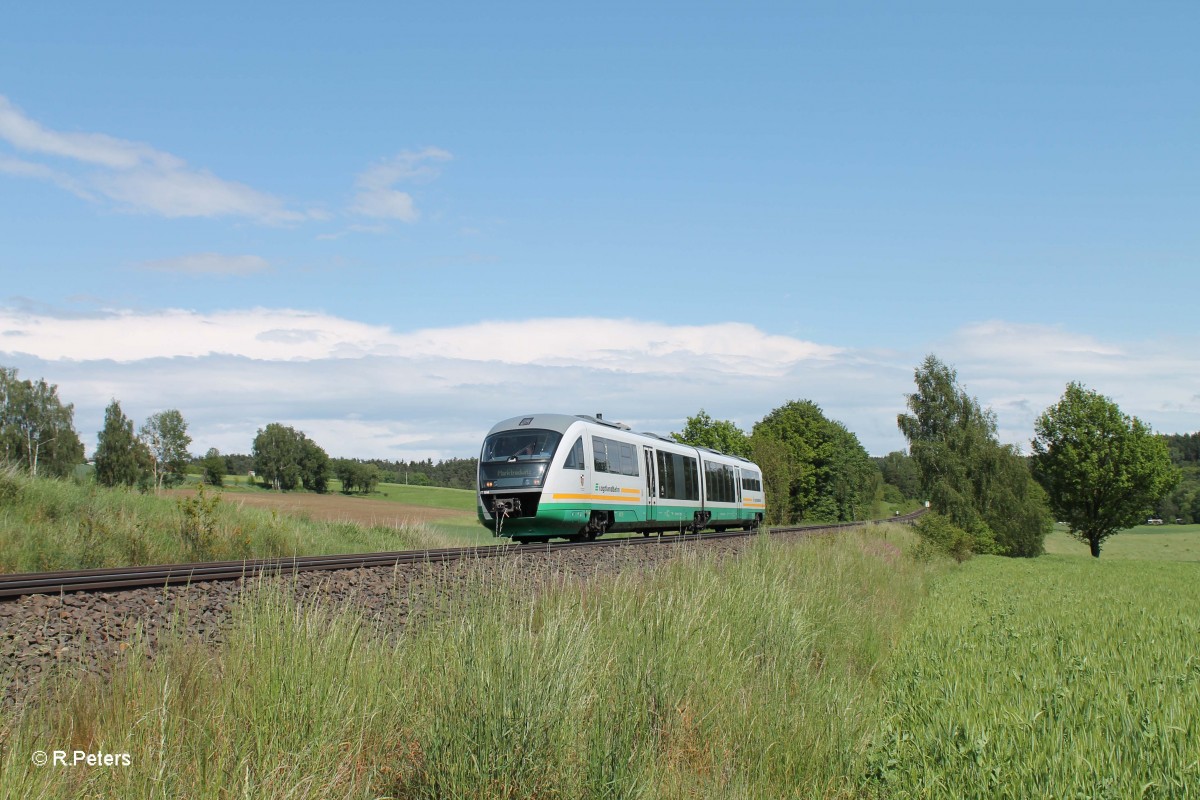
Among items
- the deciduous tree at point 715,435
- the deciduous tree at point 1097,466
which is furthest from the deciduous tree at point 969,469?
the deciduous tree at point 715,435

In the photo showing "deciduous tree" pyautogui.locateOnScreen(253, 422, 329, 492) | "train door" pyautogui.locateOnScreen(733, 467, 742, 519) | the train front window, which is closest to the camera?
the train front window

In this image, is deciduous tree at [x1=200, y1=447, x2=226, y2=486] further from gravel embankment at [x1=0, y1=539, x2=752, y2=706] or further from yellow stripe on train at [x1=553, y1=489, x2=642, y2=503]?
gravel embankment at [x1=0, y1=539, x2=752, y2=706]

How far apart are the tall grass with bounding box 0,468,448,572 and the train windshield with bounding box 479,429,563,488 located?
315cm

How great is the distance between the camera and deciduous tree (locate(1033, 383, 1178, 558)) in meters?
64.3

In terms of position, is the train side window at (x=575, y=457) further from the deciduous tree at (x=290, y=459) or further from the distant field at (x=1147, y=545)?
the deciduous tree at (x=290, y=459)

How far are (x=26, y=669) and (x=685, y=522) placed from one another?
22.7 metres

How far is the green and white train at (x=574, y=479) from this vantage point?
62.5 ft

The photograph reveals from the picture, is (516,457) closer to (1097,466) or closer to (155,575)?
(155,575)

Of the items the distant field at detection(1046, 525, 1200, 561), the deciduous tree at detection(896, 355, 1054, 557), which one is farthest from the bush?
the distant field at detection(1046, 525, 1200, 561)

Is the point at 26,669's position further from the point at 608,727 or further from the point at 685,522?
the point at 685,522

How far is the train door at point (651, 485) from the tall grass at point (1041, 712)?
1118cm

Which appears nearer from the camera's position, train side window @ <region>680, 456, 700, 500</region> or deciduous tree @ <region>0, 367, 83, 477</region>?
train side window @ <region>680, 456, 700, 500</region>

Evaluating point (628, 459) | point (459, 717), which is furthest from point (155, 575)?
point (628, 459)

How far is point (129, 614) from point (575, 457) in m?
13.0
